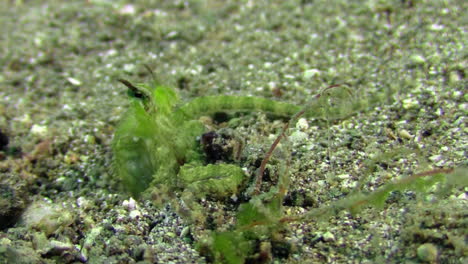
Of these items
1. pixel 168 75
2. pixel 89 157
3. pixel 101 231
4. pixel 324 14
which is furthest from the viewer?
pixel 324 14

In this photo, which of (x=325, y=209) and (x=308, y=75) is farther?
(x=308, y=75)

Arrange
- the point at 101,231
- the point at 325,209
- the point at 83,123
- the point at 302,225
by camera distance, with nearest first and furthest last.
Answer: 1. the point at 325,209
2. the point at 302,225
3. the point at 101,231
4. the point at 83,123

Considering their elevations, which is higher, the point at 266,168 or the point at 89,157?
the point at 266,168

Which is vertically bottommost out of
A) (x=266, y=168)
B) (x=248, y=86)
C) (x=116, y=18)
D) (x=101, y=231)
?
(x=101, y=231)

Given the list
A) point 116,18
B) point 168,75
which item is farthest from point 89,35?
point 168,75

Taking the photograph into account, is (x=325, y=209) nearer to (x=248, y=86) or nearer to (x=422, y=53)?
(x=248, y=86)
